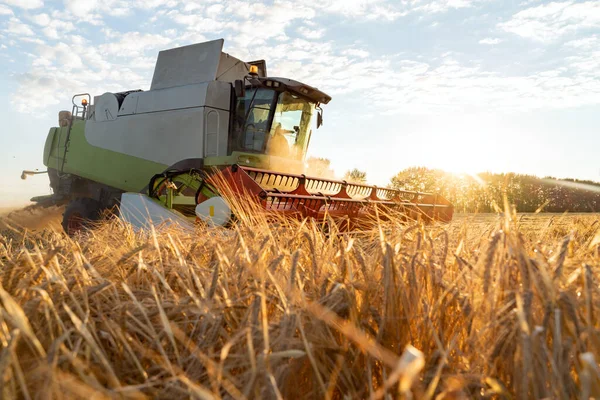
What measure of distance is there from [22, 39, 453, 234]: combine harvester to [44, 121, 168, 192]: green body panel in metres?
0.02

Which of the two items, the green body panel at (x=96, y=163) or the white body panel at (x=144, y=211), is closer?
the white body panel at (x=144, y=211)

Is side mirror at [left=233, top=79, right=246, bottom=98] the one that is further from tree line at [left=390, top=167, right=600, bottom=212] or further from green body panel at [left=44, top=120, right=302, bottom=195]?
tree line at [left=390, top=167, right=600, bottom=212]

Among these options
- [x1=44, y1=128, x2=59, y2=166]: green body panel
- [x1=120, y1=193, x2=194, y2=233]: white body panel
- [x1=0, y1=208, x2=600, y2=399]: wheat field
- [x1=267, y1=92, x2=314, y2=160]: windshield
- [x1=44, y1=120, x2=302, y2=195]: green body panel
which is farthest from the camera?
[x1=44, y1=128, x2=59, y2=166]: green body panel

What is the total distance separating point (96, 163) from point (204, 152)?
3186mm

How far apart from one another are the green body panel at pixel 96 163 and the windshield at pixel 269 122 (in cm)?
187

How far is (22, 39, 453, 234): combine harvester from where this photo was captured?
6137 mm

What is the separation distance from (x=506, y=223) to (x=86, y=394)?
1045 millimetres

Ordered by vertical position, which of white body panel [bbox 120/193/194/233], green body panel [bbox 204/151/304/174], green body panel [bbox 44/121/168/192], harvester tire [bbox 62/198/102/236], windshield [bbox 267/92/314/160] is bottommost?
harvester tire [bbox 62/198/102/236]

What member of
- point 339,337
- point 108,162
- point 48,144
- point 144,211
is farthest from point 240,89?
point 339,337

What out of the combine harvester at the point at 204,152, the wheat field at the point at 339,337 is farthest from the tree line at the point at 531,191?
the wheat field at the point at 339,337

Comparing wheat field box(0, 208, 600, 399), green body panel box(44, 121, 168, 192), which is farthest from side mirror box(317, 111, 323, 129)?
wheat field box(0, 208, 600, 399)

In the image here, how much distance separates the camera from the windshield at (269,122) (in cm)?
766

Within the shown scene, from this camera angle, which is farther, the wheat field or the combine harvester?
the combine harvester

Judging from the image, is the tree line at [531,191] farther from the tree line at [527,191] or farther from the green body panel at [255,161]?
the green body panel at [255,161]
